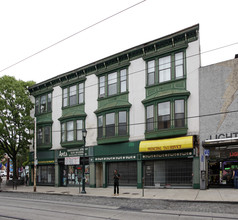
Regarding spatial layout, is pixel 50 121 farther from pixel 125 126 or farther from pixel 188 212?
pixel 188 212

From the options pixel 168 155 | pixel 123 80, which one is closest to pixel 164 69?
pixel 123 80

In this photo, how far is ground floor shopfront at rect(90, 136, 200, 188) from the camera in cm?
2100

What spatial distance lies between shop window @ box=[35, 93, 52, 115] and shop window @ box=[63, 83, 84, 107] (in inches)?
99.3

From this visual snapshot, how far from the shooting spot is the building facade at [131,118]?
21422mm

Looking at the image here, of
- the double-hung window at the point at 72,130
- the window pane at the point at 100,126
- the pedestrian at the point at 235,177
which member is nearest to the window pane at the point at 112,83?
the window pane at the point at 100,126

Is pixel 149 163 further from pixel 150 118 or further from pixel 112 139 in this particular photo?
pixel 112 139

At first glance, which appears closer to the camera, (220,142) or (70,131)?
(220,142)

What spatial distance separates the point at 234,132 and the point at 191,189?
4.96 m

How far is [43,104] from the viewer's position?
108ft

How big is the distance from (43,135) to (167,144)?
1611 centimetres

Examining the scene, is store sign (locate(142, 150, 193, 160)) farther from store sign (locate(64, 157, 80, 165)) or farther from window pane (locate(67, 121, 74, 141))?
window pane (locate(67, 121, 74, 141))

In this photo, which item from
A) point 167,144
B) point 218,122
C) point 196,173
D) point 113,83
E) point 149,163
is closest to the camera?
point 218,122

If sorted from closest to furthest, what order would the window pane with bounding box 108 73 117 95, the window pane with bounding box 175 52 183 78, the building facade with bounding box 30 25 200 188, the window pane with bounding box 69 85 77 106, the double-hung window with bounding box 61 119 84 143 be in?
1. the building facade with bounding box 30 25 200 188
2. the window pane with bounding box 175 52 183 78
3. the window pane with bounding box 108 73 117 95
4. the double-hung window with bounding box 61 119 84 143
5. the window pane with bounding box 69 85 77 106

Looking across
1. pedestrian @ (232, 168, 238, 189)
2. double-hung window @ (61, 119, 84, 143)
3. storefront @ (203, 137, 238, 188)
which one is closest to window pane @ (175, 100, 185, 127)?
storefront @ (203, 137, 238, 188)
